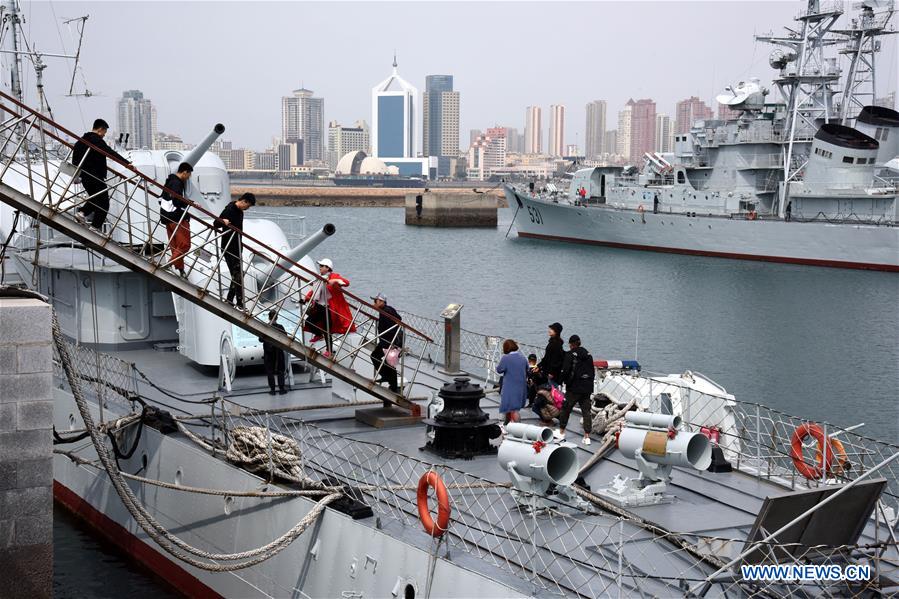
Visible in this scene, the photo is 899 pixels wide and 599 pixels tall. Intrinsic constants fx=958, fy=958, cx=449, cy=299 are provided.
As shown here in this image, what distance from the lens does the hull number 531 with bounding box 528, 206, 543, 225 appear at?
91.2m

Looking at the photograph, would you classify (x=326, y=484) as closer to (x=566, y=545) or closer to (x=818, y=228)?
(x=566, y=545)

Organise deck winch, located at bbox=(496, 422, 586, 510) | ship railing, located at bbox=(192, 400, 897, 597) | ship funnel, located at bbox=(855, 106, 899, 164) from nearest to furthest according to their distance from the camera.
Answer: ship railing, located at bbox=(192, 400, 897, 597) → deck winch, located at bbox=(496, 422, 586, 510) → ship funnel, located at bbox=(855, 106, 899, 164)

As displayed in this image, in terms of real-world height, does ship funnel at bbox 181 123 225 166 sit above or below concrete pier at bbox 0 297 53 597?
above

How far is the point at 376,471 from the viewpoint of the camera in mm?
11711

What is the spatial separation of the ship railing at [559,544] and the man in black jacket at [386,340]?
8.93 feet

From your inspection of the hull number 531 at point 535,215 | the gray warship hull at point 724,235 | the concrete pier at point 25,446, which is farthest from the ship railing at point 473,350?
the hull number 531 at point 535,215

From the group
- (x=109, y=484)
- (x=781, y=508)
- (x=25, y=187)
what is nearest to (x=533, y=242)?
(x=25, y=187)

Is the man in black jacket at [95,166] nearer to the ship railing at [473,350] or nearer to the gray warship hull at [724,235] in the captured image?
the ship railing at [473,350]

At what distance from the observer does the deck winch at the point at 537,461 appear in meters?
9.64

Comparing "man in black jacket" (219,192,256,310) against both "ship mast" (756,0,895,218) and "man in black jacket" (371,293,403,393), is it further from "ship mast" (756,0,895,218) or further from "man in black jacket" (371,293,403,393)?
"ship mast" (756,0,895,218)

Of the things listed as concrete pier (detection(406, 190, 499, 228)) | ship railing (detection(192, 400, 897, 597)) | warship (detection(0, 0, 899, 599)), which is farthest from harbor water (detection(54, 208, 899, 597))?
concrete pier (detection(406, 190, 499, 228))

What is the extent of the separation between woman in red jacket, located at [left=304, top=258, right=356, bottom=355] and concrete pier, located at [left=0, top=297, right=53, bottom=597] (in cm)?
466

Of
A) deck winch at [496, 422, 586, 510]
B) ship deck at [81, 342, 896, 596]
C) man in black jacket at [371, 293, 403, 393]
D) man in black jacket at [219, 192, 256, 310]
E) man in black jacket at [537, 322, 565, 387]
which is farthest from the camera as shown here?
man in black jacket at [537, 322, 565, 387]

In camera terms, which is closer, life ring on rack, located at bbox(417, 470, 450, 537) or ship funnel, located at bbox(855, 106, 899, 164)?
life ring on rack, located at bbox(417, 470, 450, 537)
